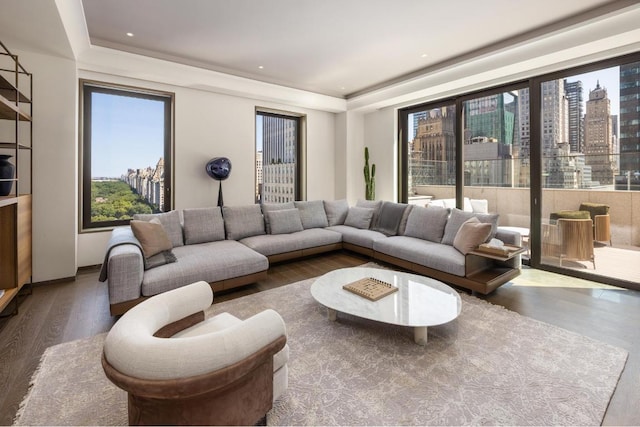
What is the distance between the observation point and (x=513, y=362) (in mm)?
2037

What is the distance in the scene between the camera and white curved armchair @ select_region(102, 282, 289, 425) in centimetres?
109

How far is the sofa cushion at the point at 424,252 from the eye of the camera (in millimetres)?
3332

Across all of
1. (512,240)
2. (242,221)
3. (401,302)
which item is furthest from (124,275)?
(512,240)

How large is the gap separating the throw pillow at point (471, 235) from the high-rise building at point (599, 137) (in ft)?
5.48

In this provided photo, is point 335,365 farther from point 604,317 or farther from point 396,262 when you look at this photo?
point 604,317

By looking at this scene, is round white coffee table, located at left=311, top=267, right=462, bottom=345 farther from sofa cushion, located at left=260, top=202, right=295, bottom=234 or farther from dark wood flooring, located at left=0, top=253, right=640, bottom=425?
sofa cushion, located at left=260, top=202, right=295, bottom=234

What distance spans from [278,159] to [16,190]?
3960 mm

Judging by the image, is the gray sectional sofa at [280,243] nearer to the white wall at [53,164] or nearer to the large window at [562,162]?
the white wall at [53,164]

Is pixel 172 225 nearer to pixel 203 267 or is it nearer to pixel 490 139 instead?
pixel 203 267

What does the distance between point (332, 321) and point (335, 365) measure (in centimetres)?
61

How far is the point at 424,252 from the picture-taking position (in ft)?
12.0

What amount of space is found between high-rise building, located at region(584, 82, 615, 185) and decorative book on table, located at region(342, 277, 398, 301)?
315cm

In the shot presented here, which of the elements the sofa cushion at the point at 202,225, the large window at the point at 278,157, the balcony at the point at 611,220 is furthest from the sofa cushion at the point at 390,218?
the sofa cushion at the point at 202,225

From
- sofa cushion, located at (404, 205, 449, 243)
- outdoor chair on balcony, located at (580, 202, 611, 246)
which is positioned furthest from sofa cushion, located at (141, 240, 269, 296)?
outdoor chair on balcony, located at (580, 202, 611, 246)
